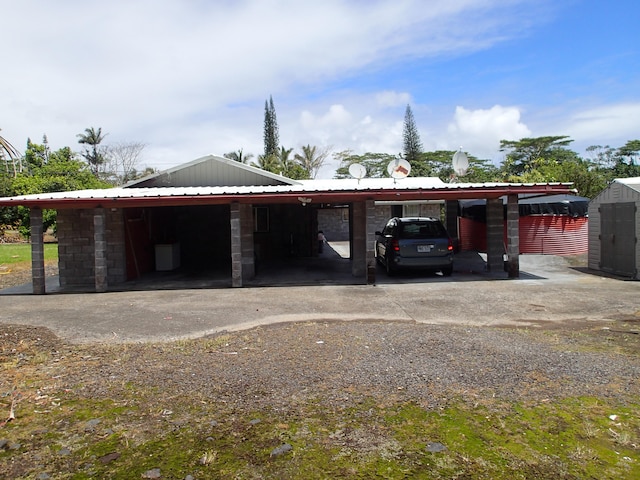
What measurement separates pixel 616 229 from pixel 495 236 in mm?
2987

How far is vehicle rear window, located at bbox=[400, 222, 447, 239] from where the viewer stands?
40.1 ft

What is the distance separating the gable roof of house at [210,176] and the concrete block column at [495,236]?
6.10 m

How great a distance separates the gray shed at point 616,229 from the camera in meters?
11.4

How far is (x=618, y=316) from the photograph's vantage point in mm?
7641

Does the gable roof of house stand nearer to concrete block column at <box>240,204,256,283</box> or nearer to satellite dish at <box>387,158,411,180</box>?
concrete block column at <box>240,204,256,283</box>

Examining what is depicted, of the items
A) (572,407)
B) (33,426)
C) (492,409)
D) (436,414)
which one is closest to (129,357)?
(33,426)

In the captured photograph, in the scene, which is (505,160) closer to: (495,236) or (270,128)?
(270,128)

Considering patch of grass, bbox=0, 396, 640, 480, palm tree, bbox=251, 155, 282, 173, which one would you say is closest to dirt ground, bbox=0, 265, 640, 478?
patch of grass, bbox=0, 396, 640, 480

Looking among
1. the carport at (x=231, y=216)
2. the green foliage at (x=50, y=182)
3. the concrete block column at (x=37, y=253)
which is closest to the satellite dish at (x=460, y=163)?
the carport at (x=231, y=216)

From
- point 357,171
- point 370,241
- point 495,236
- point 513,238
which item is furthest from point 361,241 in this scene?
point 495,236

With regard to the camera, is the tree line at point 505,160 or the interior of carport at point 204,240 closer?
the interior of carport at point 204,240

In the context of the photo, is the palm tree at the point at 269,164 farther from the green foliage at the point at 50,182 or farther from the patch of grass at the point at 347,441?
the patch of grass at the point at 347,441

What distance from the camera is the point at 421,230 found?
40.4 feet

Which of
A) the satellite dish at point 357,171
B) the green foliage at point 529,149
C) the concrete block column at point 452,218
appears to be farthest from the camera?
the green foliage at point 529,149
